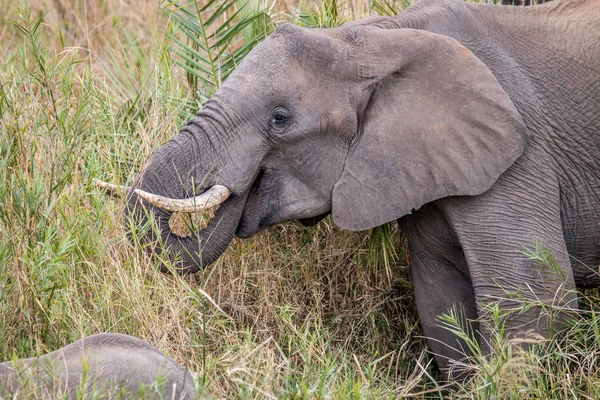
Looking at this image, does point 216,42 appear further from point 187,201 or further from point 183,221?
point 187,201

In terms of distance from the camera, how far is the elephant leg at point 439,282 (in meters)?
4.68

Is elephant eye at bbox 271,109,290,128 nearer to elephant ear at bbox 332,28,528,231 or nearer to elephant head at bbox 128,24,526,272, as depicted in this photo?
elephant head at bbox 128,24,526,272

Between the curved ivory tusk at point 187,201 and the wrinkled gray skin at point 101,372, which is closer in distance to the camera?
the wrinkled gray skin at point 101,372

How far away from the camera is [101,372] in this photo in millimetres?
3570

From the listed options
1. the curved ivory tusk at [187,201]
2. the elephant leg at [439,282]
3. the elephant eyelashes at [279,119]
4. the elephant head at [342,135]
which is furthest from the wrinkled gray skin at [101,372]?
the elephant leg at [439,282]

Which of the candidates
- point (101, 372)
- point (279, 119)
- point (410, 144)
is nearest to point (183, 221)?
point (279, 119)

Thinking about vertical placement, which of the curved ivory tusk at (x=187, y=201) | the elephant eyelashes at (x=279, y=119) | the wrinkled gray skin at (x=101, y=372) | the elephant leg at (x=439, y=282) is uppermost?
the elephant eyelashes at (x=279, y=119)

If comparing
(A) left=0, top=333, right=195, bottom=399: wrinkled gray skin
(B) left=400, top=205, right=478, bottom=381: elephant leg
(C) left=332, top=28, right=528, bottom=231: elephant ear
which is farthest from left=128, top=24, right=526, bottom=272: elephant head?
(A) left=0, top=333, right=195, bottom=399: wrinkled gray skin

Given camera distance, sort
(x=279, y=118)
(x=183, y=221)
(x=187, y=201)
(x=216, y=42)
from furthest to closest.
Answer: (x=216, y=42)
(x=183, y=221)
(x=279, y=118)
(x=187, y=201)

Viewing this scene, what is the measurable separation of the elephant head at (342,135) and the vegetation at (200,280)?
337 mm

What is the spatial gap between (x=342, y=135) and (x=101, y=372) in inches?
57.3

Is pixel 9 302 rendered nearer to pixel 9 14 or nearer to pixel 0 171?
pixel 0 171

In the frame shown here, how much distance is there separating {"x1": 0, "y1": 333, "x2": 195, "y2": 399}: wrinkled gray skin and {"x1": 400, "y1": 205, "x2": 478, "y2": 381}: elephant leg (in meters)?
1.40

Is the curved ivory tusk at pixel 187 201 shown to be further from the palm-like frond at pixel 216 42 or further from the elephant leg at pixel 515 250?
the palm-like frond at pixel 216 42
